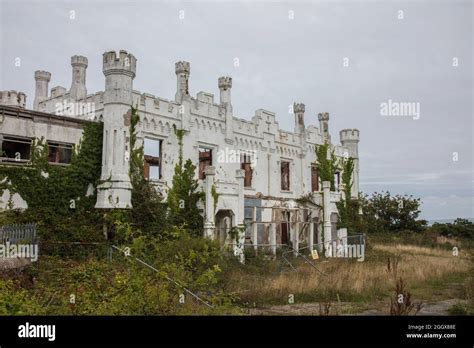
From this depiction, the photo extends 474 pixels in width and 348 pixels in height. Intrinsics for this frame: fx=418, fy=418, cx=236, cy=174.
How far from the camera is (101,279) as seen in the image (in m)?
9.37

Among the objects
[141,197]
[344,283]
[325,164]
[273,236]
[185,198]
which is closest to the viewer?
[344,283]

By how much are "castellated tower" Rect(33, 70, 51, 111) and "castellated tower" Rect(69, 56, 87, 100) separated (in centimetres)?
284

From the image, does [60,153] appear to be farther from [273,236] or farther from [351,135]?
[351,135]

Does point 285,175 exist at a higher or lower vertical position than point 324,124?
lower

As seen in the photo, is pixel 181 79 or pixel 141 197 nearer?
pixel 141 197

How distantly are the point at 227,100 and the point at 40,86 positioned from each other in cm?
993

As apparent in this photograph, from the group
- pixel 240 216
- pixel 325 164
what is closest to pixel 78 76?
pixel 240 216

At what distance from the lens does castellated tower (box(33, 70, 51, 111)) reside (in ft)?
71.7

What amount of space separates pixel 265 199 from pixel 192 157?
20.0 feet

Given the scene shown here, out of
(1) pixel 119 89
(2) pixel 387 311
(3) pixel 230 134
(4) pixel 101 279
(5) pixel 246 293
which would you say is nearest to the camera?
(4) pixel 101 279

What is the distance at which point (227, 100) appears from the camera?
2300 cm

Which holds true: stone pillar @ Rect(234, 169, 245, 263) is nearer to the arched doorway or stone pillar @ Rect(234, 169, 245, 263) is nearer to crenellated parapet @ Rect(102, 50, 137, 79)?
the arched doorway
